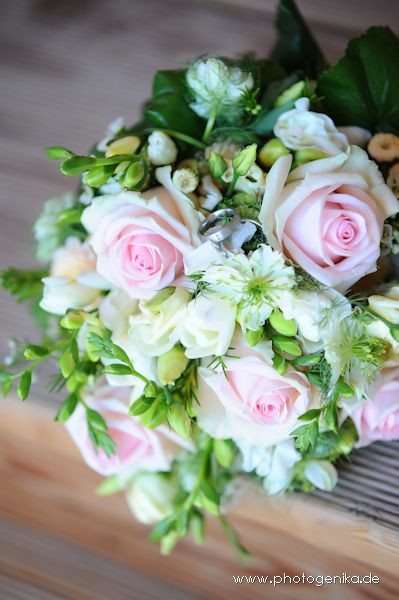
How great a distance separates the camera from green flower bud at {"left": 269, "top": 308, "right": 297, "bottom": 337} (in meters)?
0.58

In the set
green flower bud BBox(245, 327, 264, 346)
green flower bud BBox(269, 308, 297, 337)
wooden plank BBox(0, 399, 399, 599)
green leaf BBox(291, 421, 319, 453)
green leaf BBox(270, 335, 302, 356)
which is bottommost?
wooden plank BBox(0, 399, 399, 599)

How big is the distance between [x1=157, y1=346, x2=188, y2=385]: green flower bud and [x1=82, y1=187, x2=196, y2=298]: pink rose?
0.06 metres

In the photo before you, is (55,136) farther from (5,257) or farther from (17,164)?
(5,257)

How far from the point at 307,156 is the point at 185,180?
118 mm

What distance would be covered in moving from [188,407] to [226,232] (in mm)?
174

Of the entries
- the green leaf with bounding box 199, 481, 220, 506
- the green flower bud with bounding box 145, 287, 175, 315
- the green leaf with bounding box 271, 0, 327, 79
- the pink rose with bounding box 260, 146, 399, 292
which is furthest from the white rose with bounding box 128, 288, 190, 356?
the green leaf with bounding box 271, 0, 327, 79

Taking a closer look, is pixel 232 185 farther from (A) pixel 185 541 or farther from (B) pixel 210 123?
(A) pixel 185 541

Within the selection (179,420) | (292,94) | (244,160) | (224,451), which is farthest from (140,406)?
(292,94)

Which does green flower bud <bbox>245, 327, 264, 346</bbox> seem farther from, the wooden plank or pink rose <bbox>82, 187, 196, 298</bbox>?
the wooden plank

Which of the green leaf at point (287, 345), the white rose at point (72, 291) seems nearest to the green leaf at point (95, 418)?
the white rose at point (72, 291)

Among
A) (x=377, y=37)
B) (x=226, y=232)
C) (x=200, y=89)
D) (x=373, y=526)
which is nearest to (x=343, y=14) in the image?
(x=377, y=37)

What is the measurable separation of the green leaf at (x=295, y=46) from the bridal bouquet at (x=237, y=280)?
0.08m

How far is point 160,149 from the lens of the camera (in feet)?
2.20

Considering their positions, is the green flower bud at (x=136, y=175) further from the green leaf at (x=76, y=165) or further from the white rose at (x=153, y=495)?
the white rose at (x=153, y=495)
